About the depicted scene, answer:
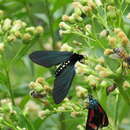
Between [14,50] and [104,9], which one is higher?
[104,9]

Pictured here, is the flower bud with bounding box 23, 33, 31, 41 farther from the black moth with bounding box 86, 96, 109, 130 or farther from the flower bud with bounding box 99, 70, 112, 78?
the flower bud with bounding box 99, 70, 112, 78

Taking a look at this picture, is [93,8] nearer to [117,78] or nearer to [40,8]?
[117,78]

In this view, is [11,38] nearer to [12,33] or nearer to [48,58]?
[12,33]

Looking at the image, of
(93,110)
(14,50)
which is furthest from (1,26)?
(14,50)

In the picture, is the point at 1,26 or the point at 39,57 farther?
the point at 1,26

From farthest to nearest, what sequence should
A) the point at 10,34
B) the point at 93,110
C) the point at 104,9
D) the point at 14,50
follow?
the point at 14,50 < the point at 10,34 < the point at 104,9 < the point at 93,110

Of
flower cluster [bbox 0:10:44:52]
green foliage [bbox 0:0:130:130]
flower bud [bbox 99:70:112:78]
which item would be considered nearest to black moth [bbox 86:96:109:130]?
green foliage [bbox 0:0:130:130]

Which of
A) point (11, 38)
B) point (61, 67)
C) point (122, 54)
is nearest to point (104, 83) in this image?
point (61, 67)

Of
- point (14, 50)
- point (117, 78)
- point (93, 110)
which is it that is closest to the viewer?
point (117, 78)
